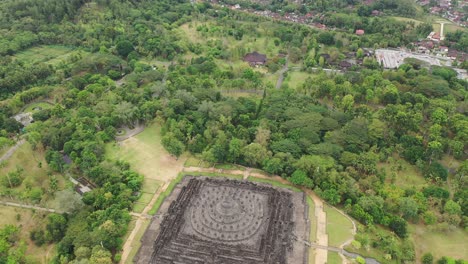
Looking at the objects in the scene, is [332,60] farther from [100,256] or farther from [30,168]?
[100,256]

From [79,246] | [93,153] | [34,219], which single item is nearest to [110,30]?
[93,153]

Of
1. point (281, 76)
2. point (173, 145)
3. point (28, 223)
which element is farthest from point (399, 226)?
point (28, 223)

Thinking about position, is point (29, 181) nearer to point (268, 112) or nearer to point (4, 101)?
point (4, 101)

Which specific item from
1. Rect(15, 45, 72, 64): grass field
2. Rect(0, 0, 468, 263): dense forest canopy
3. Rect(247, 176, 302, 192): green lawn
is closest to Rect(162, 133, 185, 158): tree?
Rect(0, 0, 468, 263): dense forest canopy

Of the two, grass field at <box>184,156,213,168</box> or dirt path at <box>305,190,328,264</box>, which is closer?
dirt path at <box>305,190,328,264</box>

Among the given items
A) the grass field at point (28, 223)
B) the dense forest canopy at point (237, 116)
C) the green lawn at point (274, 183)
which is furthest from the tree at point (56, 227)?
the green lawn at point (274, 183)

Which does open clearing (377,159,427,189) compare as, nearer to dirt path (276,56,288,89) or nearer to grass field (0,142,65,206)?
dirt path (276,56,288,89)
